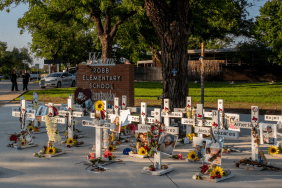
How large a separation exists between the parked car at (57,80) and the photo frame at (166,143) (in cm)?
2761

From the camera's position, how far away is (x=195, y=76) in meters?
45.5

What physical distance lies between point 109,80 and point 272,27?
42.4 meters

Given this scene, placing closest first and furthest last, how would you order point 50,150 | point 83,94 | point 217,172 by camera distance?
point 217,172, point 50,150, point 83,94

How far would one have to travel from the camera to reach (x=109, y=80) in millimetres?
13328

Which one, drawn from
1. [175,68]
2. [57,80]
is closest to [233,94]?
[175,68]

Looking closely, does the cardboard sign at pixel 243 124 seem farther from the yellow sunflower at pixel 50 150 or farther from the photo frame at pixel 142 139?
the yellow sunflower at pixel 50 150

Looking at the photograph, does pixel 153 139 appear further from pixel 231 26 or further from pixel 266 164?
pixel 231 26

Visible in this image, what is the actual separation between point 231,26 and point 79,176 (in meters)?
25.5

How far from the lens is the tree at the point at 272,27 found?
4494 cm

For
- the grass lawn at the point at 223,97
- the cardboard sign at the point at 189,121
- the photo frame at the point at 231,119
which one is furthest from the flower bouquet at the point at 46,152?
the grass lawn at the point at 223,97

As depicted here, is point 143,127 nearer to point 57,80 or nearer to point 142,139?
point 142,139

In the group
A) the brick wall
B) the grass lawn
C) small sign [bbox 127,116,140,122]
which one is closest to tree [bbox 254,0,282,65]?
the grass lawn

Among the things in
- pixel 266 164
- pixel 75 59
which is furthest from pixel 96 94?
pixel 75 59

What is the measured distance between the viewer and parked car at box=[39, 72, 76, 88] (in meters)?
31.7
